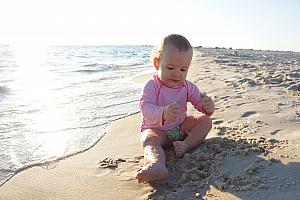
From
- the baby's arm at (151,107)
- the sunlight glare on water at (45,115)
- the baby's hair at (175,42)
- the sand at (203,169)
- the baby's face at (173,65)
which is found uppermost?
the baby's hair at (175,42)

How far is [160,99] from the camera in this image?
304cm

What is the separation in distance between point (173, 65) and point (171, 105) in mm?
390

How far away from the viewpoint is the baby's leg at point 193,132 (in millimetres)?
2646

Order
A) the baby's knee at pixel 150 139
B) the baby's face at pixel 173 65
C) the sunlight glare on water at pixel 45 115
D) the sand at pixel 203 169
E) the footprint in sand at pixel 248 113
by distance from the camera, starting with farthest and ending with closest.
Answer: the footprint in sand at pixel 248 113 < the sunlight glare on water at pixel 45 115 < the baby's face at pixel 173 65 < the baby's knee at pixel 150 139 < the sand at pixel 203 169

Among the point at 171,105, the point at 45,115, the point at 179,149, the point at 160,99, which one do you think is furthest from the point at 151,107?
the point at 45,115

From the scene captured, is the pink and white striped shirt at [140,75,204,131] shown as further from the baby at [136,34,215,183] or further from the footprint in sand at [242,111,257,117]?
the footprint in sand at [242,111,257,117]

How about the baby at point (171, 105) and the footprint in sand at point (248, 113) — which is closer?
the baby at point (171, 105)

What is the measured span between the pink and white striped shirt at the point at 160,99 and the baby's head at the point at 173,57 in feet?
0.33

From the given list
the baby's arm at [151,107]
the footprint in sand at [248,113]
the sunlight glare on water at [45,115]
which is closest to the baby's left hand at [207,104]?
the baby's arm at [151,107]

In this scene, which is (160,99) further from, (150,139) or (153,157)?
(153,157)

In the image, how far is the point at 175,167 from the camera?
2.48 metres

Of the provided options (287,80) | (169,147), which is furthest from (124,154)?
(287,80)

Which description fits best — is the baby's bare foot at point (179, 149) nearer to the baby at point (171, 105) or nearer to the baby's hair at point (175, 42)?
the baby at point (171, 105)

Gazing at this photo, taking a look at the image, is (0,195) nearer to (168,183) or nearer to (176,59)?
(168,183)
